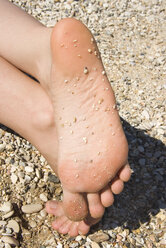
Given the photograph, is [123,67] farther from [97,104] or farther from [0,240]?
[0,240]

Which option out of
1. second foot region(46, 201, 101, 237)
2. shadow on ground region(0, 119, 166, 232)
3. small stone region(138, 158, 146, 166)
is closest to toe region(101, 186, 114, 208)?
second foot region(46, 201, 101, 237)

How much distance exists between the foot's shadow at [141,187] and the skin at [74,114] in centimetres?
33

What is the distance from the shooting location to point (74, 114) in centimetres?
125

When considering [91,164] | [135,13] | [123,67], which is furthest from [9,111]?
[135,13]

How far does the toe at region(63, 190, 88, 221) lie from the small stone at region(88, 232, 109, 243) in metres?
0.22

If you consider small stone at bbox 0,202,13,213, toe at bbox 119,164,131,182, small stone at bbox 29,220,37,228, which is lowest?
small stone at bbox 29,220,37,228

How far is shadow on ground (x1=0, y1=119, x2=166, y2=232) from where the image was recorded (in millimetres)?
1651

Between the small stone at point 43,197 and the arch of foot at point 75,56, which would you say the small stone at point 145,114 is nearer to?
the small stone at point 43,197

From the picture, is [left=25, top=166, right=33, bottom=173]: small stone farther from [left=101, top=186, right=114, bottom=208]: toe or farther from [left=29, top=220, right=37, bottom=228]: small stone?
[left=101, top=186, right=114, bottom=208]: toe

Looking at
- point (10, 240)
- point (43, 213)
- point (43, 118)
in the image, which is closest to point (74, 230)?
point (43, 213)

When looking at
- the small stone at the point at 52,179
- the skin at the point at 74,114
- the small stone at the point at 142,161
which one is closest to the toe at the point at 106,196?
the skin at the point at 74,114

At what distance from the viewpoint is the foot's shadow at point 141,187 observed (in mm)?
1655

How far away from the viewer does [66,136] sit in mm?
1260

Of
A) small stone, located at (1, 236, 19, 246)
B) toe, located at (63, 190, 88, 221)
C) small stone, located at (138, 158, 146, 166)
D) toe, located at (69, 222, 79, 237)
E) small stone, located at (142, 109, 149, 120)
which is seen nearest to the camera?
toe, located at (63, 190, 88, 221)
